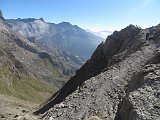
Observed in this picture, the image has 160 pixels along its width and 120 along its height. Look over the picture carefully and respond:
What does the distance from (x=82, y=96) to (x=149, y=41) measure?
3124 centimetres

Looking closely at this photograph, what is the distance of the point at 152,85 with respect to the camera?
2850 cm

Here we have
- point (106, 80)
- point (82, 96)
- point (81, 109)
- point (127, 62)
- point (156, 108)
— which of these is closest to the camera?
point (156, 108)

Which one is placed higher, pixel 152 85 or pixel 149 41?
pixel 149 41

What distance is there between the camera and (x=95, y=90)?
4494 cm

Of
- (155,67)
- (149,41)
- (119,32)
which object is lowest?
(155,67)

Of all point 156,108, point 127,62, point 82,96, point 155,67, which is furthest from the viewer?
point 127,62

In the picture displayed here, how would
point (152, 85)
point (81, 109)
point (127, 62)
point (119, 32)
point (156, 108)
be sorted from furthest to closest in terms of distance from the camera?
point (119, 32) → point (127, 62) → point (81, 109) → point (152, 85) → point (156, 108)

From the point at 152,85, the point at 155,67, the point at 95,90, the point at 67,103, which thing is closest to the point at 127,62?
the point at 95,90

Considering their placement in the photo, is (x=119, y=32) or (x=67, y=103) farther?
(x=119, y=32)

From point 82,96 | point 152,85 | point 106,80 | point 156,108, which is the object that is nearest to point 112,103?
point 82,96

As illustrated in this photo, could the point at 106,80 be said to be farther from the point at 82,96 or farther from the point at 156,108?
the point at 156,108

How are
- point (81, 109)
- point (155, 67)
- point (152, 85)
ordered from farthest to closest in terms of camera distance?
1. point (81, 109)
2. point (155, 67)
3. point (152, 85)

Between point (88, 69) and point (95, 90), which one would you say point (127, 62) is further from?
point (88, 69)

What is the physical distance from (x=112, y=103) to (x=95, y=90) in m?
4.65
